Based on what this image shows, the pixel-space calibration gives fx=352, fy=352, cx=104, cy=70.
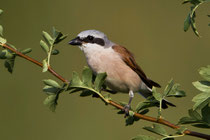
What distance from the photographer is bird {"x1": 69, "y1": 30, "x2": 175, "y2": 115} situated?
2039 millimetres

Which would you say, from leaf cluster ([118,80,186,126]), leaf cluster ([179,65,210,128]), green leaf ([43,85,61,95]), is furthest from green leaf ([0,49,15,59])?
leaf cluster ([179,65,210,128])

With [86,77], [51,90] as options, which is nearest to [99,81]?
[86,77]

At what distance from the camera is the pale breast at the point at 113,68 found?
2.04 metres

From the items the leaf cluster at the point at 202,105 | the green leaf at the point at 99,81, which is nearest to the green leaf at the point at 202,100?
the leaf cluster at the point at 202,105

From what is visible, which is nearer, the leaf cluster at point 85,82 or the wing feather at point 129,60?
the leaf cluster at point 85,82

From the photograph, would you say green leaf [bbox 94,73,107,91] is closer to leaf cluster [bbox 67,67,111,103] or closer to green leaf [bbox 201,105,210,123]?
leaf cluster [bbox 67,67,111,103]

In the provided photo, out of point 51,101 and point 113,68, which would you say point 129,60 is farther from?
point 51,101

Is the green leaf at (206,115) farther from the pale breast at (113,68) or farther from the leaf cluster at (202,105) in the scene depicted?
the pale breast at (113,68)

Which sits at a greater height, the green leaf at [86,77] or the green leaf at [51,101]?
the green leaf at [86,77]

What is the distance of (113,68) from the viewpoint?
2.11 meters

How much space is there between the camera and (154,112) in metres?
3.72

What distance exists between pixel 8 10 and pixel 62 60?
4.68 ft

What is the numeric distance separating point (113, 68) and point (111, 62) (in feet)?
0.15

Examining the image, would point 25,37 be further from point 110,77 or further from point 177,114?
point 110,77
